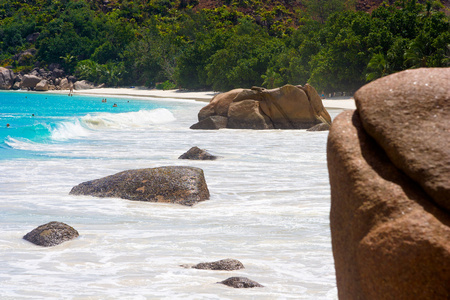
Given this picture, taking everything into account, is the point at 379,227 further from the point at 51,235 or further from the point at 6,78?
the point at 6,78

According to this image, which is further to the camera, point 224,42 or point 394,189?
point 224,42

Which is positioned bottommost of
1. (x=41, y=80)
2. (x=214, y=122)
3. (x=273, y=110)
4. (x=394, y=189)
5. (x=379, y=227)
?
(x=41, y=80)

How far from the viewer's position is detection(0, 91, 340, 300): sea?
209 inches

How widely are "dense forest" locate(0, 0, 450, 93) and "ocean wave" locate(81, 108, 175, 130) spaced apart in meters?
18.3

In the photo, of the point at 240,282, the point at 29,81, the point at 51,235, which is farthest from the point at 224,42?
the point at 240,282

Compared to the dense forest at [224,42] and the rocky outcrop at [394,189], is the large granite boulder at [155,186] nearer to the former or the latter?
the rocky outcrop at [394,189]

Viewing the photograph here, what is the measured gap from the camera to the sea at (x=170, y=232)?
17.4ft

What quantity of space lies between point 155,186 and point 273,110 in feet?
49.4

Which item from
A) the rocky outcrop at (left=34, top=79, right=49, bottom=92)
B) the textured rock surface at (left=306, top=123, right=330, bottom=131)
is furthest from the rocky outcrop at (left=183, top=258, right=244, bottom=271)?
the rocky outcrop at (left=34, top=79, right=49, bottom=92)

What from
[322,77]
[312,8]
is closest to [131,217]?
[322,77]

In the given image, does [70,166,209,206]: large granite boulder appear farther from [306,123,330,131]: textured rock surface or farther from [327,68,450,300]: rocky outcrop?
[306,123,330,131]: textured rock surface

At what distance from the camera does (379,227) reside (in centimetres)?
298

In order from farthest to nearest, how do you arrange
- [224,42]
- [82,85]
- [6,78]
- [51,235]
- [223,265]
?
[6,78], [82,85], [224,42], [51,235], [223,265]

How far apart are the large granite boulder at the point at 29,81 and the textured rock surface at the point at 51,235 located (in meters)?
88.7
